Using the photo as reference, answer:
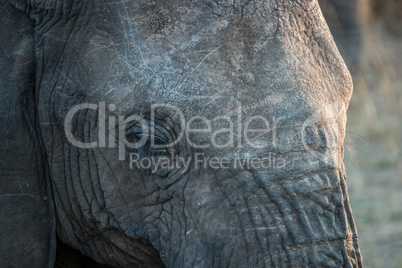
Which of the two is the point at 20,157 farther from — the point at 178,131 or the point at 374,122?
the point at 374,122

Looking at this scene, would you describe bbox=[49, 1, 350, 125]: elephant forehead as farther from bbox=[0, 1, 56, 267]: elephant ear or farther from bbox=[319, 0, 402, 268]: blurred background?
bbox=[319, 0, 402, 268]: blurred background

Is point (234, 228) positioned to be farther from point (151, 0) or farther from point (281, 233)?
point (151, 0)

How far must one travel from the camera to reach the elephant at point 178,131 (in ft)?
6.03

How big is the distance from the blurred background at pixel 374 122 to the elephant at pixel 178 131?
403 mm

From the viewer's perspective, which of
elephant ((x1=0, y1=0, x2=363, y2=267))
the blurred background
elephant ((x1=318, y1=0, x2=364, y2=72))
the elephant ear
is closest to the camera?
elephant ((x1=0, y1=0, x2=363, y2=267))

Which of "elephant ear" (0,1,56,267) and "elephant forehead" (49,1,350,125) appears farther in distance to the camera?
"elephant ear" (0,1,56,267)

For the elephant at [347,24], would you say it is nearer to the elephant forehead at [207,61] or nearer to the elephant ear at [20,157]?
the elephant forehead at [207,61]

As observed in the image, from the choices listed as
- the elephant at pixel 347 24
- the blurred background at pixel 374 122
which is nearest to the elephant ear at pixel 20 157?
the blurred background at pixel 374 122

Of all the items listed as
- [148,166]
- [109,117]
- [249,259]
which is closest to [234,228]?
[249,259]

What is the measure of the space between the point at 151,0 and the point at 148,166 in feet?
1.65

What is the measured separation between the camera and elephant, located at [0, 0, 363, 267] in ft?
6.03

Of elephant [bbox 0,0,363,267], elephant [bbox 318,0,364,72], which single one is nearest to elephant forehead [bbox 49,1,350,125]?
elephant [bbox 0,0,363,267]

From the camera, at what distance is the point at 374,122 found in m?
6.04

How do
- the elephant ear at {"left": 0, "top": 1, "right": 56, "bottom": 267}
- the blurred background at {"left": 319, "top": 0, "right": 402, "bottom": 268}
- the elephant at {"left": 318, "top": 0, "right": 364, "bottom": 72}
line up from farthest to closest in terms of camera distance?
the elephant at {"left": 318, "top": 0, "right": 364, "bottom": 72} → the blurred background at {"left": 319, "top": 0, "right": 402, "bottom": 268} → the elephant ear at {"left": 0, "top": 1, "right": 56, "bottom": 267}
